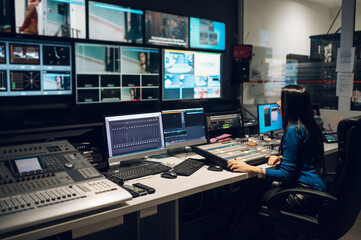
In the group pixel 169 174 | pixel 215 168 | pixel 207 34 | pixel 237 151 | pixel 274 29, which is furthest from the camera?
pixel 274 29

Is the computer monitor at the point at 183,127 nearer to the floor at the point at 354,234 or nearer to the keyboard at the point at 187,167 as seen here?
the keyboard at the point at 187,167

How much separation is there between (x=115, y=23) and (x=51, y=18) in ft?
2.09

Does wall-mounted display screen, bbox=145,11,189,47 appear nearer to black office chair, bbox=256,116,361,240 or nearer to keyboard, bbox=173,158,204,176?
keyboard, bbox=173,158,204,176

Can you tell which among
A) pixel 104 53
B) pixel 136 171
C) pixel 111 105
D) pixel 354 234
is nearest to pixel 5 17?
pixel 104 53

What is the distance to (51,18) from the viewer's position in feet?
9.55

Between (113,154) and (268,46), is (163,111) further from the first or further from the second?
(268,46)

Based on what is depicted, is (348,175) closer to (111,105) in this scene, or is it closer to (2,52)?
(111,105)

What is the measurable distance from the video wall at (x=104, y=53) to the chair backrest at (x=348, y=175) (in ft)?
7.36

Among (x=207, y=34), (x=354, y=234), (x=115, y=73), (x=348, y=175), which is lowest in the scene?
(x=354, y=234)

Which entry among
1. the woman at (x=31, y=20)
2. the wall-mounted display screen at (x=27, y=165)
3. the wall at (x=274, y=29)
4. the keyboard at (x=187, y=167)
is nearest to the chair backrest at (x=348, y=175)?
the keyboard at (x=187, y=167)

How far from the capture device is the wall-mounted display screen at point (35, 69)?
274 cm

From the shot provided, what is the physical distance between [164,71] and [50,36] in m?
1.25

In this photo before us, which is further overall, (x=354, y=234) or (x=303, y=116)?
(x=354, y=234)

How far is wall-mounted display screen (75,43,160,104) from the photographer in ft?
10.3
